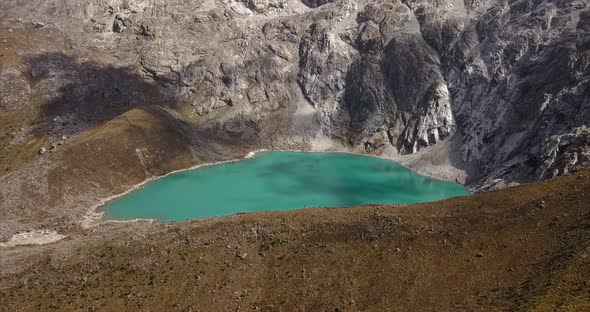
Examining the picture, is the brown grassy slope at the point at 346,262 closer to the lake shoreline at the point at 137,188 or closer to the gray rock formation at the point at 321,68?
the lake shoreline at the point at 137,188

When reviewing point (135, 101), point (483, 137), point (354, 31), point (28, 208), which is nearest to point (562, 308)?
point (28, 208)

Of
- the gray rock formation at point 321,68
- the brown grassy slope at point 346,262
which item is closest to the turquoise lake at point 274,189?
the gray rock formation at point 321,68

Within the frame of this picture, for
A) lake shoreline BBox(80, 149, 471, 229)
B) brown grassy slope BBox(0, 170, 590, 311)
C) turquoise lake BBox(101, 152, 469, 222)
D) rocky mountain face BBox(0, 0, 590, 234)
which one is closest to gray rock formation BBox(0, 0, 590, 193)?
rocky mountain face BBox(0, 0, 590, 234)

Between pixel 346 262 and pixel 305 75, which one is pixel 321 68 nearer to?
pixel 305 75

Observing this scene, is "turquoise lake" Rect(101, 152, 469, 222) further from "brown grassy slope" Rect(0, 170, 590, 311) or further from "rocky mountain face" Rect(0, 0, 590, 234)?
"brown grassy slope" Rect(0, 170, 590, 311)

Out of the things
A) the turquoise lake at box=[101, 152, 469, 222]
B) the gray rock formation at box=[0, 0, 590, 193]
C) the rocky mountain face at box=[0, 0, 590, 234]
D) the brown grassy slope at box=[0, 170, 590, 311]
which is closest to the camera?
the brown grassy slope at box=[0, 170, 590, 311]
